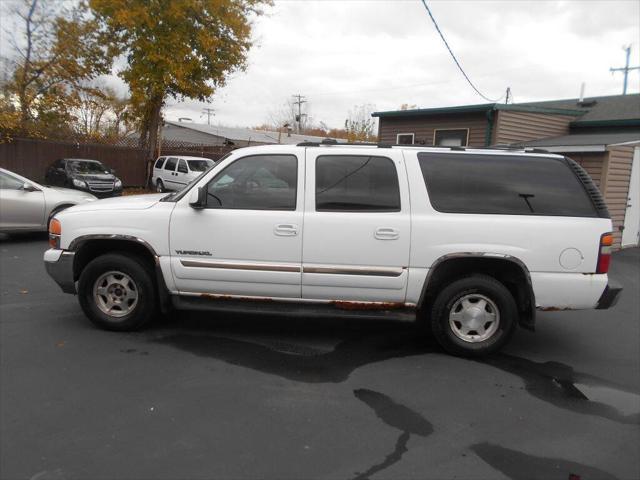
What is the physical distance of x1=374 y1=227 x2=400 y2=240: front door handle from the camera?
438 cm

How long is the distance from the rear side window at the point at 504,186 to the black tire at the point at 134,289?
9.10ft

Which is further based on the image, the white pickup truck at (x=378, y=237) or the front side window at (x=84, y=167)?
the front side window at (x=84, y=167)

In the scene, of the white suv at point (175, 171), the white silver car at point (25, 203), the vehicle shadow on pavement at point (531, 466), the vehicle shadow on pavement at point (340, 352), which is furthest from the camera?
the white suv at point (175, 171)

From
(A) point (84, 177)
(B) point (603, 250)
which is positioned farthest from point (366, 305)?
(A) point (84, 177)

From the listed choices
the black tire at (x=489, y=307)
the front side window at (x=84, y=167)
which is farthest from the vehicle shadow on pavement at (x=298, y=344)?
the front side window at (x=84, y=167)

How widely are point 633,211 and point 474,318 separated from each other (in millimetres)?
9149

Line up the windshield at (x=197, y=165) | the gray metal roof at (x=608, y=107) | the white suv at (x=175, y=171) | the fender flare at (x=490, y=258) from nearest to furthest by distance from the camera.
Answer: the fender flare at (x=490, y=258) → the gray metal roof at (x=608, y=107) → the white suv at (x=175, y=171) → the windshield at (x=197, y=165)

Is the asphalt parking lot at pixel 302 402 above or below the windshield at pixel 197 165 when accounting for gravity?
below

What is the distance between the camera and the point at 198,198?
14.8ft

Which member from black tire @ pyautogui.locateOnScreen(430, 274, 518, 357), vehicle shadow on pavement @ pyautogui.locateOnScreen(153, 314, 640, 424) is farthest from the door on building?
black tire @ pyautogui.locateOnScreen(430, 274, 518, 357)

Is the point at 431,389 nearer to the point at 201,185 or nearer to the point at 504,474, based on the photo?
the point at 504,474

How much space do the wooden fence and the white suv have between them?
1147mm

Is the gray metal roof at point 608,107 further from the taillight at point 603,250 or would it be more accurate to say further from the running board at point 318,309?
the running board at point 318,309

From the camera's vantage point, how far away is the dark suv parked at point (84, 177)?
15.1 meters
